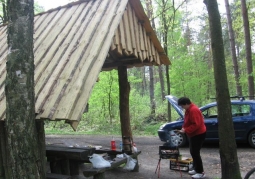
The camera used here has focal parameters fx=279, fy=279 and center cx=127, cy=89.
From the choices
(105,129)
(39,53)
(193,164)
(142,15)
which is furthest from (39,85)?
(105,129)

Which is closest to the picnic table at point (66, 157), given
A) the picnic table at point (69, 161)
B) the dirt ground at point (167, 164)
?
the picnic table at point (69, 161)

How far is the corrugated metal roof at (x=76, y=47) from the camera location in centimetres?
430

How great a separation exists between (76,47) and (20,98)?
6.54ft

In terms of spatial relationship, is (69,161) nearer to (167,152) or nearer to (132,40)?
(167,152)

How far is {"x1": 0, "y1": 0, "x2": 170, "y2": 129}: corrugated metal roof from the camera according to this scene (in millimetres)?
4305

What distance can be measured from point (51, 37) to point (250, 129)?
320 inches

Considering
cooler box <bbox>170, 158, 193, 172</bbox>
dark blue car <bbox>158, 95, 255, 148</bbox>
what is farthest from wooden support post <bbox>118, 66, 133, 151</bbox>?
dark blue car <bbox>158, 95, 255, 148</bbox>

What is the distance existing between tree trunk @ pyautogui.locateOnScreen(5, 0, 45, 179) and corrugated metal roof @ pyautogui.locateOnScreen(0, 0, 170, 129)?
0.53 metres

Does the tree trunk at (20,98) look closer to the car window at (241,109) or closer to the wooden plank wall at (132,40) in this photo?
the wooden plank wall at (132,40)

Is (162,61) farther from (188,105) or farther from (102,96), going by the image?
(102,96)

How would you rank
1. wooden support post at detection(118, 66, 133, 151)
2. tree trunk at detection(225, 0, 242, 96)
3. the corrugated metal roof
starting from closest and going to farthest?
1. the corrugated metal roof
2. wooden support post at detection(118, 66, 133, 151)
3. tree trunk at detection(225, 0, 242, 96)

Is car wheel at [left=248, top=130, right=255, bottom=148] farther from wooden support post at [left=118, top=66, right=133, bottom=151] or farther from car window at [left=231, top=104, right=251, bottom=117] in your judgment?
wooden support post at [left=118, top=66, right=133, bottom=151]

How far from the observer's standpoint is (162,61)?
8820mm

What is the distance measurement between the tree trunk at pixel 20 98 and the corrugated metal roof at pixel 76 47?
530mm
